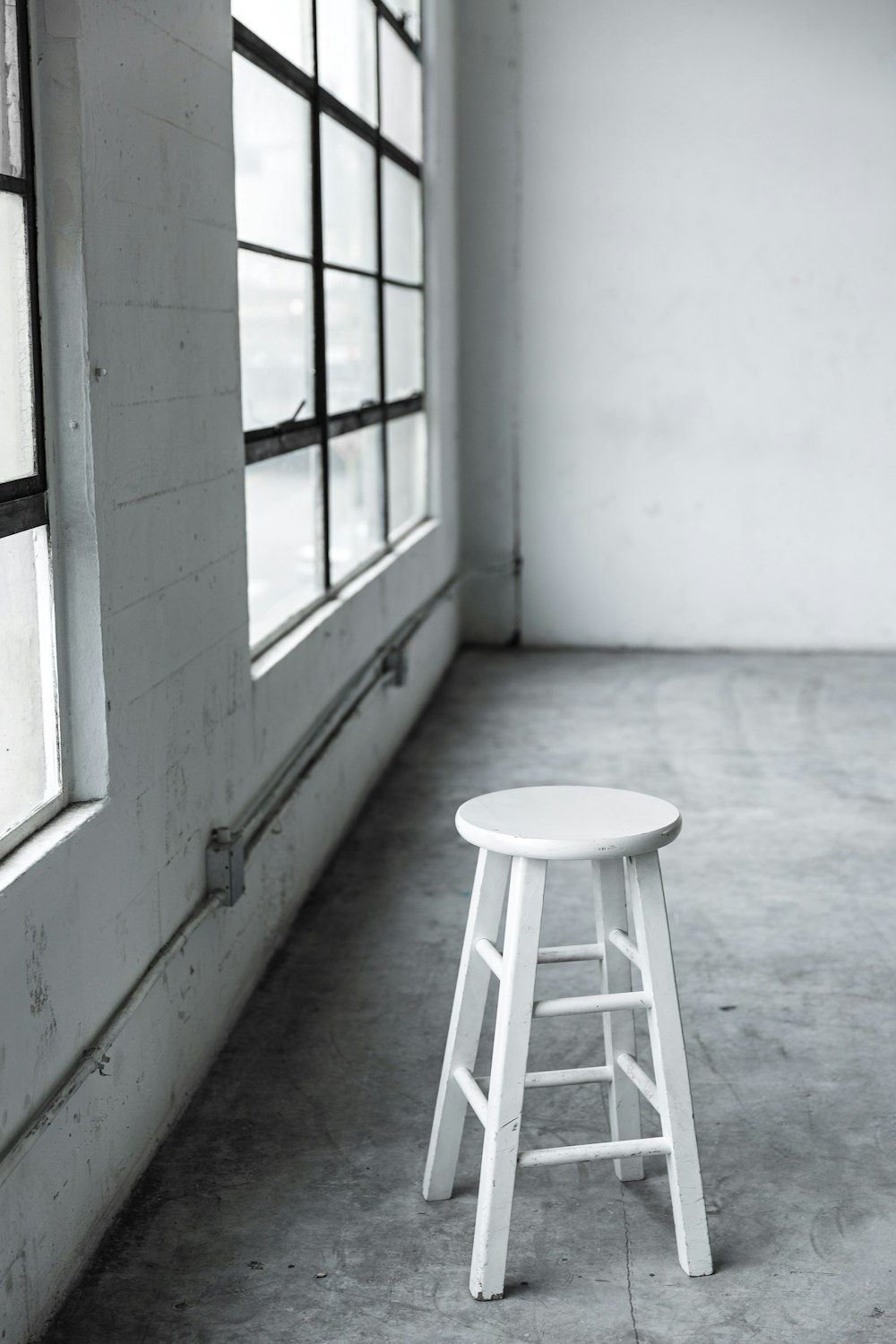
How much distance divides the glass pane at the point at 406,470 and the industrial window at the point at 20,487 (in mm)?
3126

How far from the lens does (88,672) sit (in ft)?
7.02

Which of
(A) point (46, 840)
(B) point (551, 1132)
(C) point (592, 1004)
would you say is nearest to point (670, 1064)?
(C) point (592, 1004)

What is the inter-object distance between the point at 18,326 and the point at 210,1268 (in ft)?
4.55

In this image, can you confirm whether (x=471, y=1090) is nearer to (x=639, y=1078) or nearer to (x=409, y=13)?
(x=639, y=1078)

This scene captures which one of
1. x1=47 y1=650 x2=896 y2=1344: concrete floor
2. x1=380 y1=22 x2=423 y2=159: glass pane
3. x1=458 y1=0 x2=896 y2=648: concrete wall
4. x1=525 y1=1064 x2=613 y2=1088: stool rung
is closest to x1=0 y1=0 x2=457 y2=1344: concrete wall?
x1=47 y1=650 x2=896 y2=1344: concrete floor

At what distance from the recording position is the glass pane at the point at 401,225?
→ 202 inches

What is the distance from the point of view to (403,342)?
5.59 metres

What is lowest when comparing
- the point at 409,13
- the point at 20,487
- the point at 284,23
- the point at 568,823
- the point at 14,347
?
the point at 568,823

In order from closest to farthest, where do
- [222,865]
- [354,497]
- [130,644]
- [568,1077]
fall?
1. [568,1077]
2. [130,644]
3. [222,865]
4. [354,497]

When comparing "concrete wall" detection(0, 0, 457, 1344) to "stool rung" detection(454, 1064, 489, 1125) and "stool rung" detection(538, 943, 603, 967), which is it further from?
"stool rung" detection(538, 943, 603, 967)

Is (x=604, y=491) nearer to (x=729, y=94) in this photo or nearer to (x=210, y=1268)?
(x=729, y=94)

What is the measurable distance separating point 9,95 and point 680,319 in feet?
16.7

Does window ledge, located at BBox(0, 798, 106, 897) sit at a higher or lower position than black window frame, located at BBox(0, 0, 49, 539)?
lower

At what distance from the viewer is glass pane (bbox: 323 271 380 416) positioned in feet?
13.7
